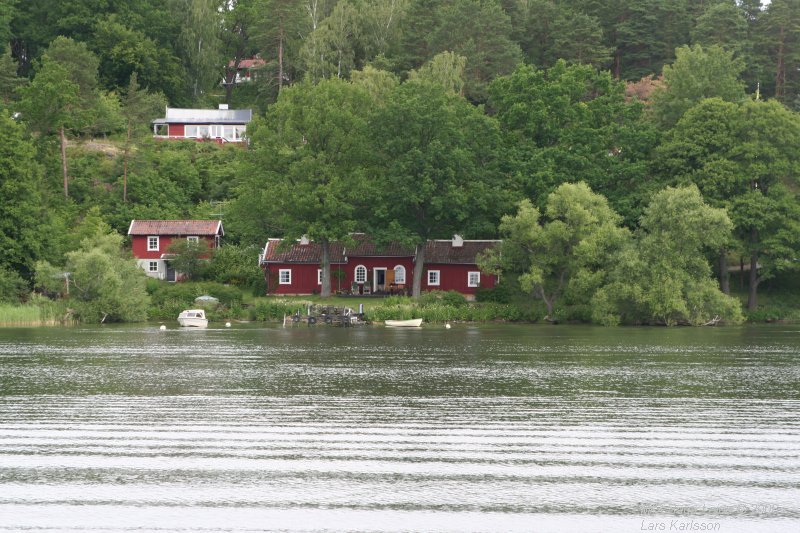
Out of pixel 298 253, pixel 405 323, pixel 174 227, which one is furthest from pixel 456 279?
pixel 174 227

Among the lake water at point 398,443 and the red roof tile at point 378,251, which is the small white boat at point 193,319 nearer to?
the red roof tile at point 378,251

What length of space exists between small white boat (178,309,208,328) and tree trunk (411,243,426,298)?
55.8 feet

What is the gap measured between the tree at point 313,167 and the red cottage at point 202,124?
2875 cm

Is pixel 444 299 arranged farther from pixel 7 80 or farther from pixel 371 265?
pixel 7 80

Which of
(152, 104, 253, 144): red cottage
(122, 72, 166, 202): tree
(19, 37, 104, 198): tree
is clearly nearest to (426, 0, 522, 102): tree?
(152, 104, 253, 144): red cottage

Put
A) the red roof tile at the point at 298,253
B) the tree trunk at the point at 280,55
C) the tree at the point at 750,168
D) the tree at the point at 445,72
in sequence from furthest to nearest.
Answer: the tree trunk at the point at 280,55 → the tree at the point at 445,72 → the red roof tile at the point at 298,253 → the tree at the point at 750,168

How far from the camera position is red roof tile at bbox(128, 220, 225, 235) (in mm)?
81750

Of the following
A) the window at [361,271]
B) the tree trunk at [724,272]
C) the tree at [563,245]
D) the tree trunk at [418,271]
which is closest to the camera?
the tree at [563,245]

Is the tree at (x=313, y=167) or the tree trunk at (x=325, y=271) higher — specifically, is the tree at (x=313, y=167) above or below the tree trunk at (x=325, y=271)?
above

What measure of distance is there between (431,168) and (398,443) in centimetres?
5392

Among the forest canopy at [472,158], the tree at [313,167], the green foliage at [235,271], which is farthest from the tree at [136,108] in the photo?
the tree at [313,167]

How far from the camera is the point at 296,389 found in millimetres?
32844

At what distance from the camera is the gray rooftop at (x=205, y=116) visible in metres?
109

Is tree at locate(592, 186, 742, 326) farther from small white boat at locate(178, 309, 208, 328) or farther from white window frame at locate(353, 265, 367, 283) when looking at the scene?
small white boat at locate(178, 309, 208, 328)
